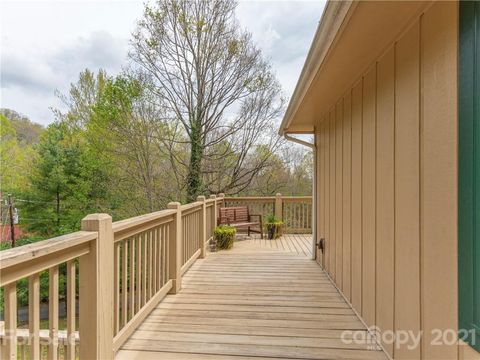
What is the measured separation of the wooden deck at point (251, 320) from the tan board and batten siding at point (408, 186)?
0.35 m

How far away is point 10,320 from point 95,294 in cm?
55

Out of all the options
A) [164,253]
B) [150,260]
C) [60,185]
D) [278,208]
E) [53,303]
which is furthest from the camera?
[60,185]

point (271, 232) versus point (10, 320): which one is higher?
point (10, 320)

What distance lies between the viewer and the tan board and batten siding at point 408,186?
4.44ft

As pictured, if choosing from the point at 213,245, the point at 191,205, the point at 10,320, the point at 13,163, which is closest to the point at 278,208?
the point at 213,245

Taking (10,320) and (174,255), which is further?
(174,255)

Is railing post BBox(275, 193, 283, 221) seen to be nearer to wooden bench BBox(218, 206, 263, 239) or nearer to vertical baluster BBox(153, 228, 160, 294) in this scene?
wooden bench BBox(218, 206, 263, 239)

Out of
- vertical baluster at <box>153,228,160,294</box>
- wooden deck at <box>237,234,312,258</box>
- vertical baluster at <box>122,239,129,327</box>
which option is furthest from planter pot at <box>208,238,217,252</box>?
vertical baluster at <box>122,239,129,327</box>

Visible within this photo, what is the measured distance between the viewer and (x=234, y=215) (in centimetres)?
681

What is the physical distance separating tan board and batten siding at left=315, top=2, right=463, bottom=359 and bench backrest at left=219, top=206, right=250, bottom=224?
388 centimetres

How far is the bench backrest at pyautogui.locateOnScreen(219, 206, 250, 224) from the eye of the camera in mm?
6508

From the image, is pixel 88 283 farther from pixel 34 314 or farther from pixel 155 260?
pixel 155 260

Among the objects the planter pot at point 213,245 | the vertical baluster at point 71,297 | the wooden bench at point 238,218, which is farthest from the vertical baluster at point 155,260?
the wooden bench at point 238,218

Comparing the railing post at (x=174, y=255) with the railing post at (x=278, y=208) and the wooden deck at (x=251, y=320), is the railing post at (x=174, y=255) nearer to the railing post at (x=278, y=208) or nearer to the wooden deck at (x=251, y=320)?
the wooden deck at (x=251, y=320)
